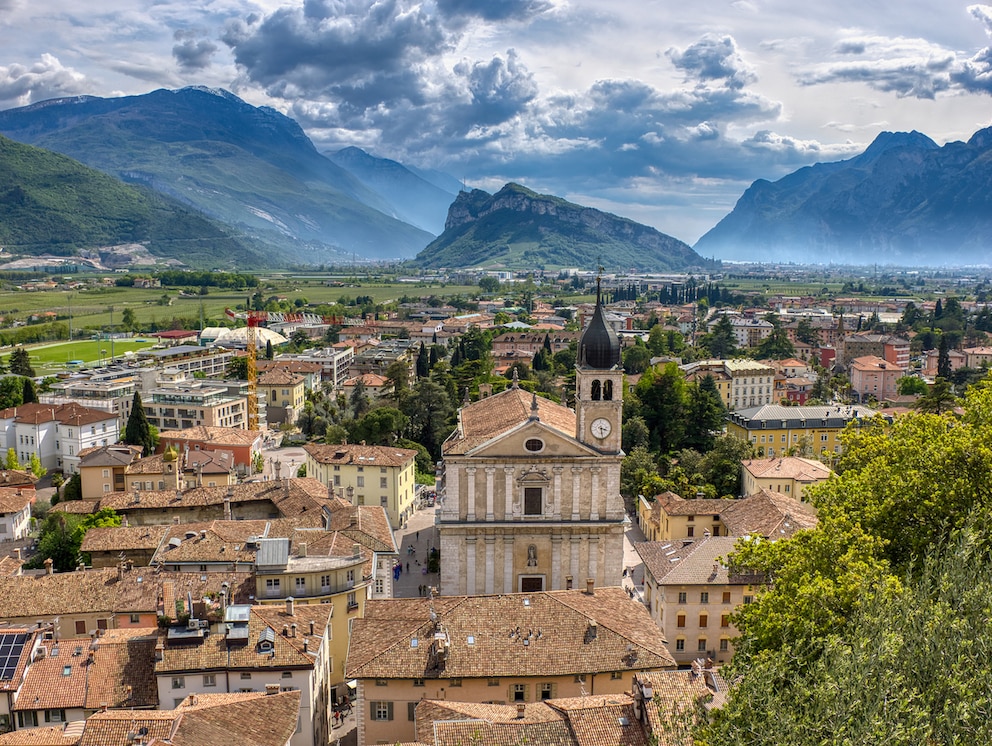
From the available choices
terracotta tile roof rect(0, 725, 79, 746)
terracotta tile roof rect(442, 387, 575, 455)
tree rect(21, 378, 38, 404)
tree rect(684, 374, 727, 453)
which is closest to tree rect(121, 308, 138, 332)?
tree rect(21, 378, 38, 404)

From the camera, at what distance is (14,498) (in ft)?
196

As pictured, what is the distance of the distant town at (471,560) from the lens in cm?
2481

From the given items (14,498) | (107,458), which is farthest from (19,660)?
(107,458)

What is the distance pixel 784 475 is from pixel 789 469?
0.93 m

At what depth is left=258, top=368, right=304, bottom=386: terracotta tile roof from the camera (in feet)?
352

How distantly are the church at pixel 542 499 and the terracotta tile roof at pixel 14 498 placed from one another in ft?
104

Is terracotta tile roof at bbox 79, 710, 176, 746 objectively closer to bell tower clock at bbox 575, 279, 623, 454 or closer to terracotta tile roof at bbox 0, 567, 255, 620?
terracotta tile roof at bbox 0, 567, 255, 620

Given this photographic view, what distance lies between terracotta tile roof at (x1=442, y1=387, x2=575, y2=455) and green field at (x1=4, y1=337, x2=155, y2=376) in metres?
94.2

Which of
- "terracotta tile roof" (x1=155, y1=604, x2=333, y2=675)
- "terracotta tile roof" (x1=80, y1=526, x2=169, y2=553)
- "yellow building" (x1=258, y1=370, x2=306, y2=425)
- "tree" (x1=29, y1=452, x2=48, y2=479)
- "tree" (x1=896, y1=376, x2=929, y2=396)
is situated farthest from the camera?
"yellow building" (x1=258, y1=370, x2=306, y2=425)

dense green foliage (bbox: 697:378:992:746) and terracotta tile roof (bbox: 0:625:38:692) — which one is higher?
dense green foliage (bbox: 697:378:992:746)

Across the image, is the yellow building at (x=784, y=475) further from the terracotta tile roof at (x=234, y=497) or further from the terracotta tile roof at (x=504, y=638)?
the terracotta tile roof at (x=504, y=638)

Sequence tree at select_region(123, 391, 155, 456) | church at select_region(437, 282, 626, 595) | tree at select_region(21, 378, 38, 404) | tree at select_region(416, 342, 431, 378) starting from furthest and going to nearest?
tree at select_region(416, 342, 431, 378) → tree at select_region(21, 378, 38, 404) → tree at select_region(123, 391, 155, 456) → church at select_region(437, 282, 626, 595)

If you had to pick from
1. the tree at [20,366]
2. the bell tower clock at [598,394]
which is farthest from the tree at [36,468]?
the bell tower clock at [598,394]

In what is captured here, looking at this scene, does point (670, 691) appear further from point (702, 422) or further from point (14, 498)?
point (702, 422)
